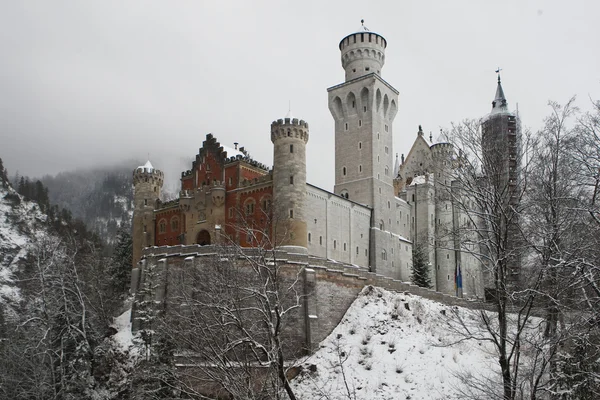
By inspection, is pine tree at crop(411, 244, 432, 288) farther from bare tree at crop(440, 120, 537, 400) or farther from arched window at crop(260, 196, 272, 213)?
bare tree at crop(440, 120, 537, 400)

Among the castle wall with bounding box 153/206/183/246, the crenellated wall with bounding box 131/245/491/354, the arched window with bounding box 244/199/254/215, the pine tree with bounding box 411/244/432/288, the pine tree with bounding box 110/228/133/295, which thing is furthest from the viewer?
the pine tree with bounding box 110/228/133/295

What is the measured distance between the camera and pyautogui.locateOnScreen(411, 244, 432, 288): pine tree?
169 feet

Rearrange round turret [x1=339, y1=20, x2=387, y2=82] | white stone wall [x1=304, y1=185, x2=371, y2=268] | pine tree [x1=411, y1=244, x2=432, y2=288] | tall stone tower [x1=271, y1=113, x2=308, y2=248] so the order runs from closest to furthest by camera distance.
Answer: tall stone tower [x1=271, y1=113, x2=308, y2=248], white stone wall [x1=304, y1=185, x2=371, y2=268], pine tree [x1=411, y1=244, x2=432, y2=288], round turret [x1=339, y1=20, x2=387, y2=82]

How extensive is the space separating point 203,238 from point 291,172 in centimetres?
958

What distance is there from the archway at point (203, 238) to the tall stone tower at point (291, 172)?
295 inches

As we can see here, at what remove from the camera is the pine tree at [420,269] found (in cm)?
5159

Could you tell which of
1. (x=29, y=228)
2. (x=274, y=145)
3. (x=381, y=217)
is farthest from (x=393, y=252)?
(x=29, y=228)

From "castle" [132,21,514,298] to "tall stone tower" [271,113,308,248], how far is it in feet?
0.24

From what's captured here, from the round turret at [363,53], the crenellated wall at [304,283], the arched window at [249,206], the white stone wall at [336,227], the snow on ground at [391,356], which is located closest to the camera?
the snow on ground at [391,356]

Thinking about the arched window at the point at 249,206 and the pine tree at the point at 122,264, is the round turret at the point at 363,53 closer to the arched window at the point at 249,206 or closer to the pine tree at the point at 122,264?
the arched window at the point at 249,206

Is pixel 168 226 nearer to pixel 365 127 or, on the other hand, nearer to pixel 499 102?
pixel 365 127

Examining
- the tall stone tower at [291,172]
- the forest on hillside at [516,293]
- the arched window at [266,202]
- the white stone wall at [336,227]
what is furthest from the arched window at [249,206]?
the forest on hillside at [516,293]

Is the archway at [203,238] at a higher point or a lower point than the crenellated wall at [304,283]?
higher

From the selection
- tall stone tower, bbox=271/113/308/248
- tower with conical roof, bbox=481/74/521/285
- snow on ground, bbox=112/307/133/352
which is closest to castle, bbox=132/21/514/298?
tall stone tower, bbox=271/113/308/248
